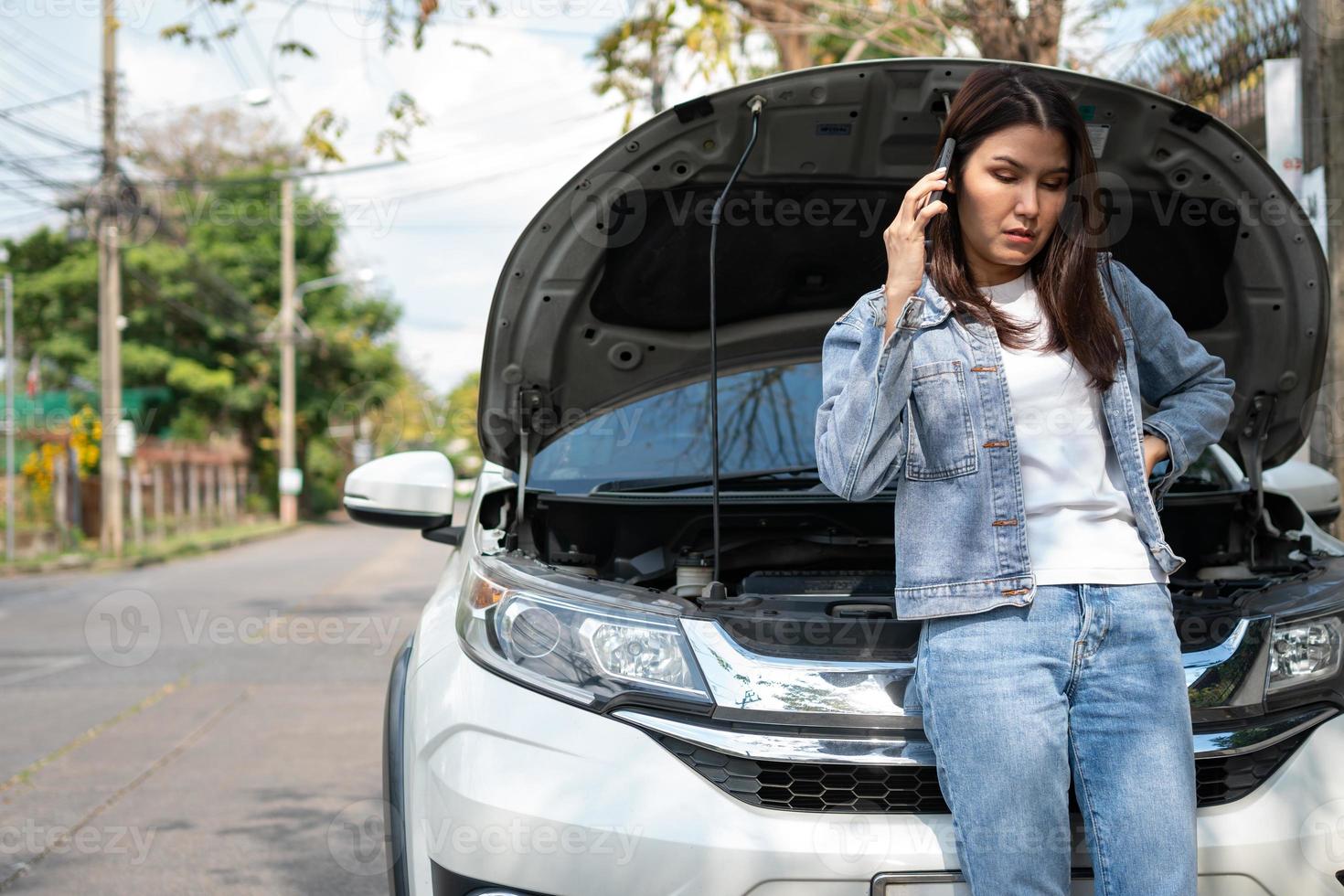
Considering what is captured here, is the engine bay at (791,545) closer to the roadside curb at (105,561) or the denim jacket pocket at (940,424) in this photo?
the denim jacket pocket at (940,424)

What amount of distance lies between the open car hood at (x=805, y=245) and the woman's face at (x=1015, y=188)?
1.67 ft

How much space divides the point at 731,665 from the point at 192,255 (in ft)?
122

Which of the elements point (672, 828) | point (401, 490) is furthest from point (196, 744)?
point (672, 828)

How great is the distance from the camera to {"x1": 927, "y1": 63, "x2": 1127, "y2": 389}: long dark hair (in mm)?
2006

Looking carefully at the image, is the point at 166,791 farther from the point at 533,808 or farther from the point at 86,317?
the point at 86,317

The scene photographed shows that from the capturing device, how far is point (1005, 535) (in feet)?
6.41

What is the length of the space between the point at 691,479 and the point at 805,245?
2.22 feet

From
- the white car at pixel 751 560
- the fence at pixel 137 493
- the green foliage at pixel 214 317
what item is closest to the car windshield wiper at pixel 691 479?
the white car at pixel 751 560

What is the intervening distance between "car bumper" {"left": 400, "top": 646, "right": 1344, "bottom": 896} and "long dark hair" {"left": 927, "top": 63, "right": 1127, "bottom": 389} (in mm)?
773

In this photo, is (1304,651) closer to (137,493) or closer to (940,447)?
(940,447)

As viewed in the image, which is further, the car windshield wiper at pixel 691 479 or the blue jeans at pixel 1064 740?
the car windshield wiper at pixel 691 479

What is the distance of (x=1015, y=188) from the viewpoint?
1.99m

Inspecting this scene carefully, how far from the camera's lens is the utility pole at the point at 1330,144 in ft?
13.9

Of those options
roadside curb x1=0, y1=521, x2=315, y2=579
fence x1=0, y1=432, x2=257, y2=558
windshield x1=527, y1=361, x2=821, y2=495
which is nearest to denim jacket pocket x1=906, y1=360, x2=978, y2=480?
windshield x1=527, y1=361, x2=821, y2=495
